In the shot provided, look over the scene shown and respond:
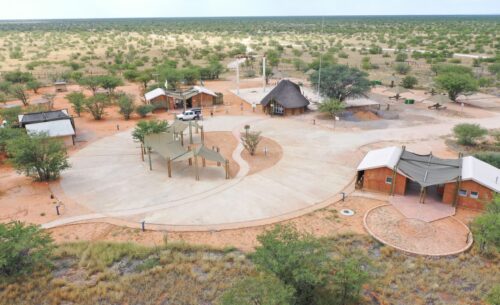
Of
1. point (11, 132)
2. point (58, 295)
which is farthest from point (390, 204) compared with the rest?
point (11, 132)

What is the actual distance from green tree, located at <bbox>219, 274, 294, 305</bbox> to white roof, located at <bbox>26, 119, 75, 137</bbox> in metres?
25.8

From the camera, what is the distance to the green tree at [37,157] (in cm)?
2436

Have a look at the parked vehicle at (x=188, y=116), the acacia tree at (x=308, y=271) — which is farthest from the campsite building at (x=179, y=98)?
the acacia tree at (x=308, y=271)

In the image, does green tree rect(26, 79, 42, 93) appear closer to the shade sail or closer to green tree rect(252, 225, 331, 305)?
the shade sail

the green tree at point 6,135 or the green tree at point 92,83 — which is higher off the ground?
the green tree at point 92,83

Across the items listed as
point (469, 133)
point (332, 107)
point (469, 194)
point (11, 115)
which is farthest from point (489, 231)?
point (11, 115)

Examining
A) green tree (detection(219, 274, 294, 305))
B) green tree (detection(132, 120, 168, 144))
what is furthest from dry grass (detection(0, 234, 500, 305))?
green tree (detection(132, 120, 168, 144))

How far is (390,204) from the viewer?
22203 mm

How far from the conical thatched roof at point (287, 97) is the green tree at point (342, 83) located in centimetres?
326

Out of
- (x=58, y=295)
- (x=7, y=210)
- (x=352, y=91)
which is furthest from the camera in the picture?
(x=352, y=91)

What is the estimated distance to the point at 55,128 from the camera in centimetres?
3269

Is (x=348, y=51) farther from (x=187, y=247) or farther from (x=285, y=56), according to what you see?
(x=187, y=247)

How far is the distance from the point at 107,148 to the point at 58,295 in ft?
60.5

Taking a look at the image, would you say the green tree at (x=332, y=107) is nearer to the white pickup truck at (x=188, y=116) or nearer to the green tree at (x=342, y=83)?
the green tree at (x=342, y=83)
